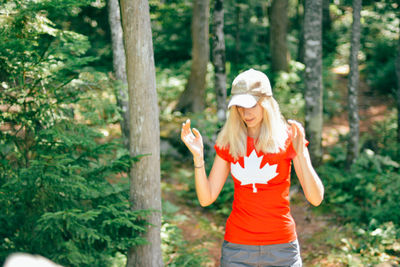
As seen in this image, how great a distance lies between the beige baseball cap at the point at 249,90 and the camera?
280 centimetres

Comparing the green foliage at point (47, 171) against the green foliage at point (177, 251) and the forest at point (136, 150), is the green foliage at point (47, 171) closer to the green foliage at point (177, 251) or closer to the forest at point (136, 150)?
the forest at point (136, 150)

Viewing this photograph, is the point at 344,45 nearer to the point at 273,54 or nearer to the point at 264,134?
the point at 273,54

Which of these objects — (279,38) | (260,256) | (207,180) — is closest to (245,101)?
(207,180)

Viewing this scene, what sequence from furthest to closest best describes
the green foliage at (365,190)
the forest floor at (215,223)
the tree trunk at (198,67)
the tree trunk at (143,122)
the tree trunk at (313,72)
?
the tree trunk at (198,67) → the tree trunk at (313,72) → the green foliage at (365,190) → the forest floor at (215,223) → the tree trunk at (143,122)

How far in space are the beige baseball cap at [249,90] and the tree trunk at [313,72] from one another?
5.45 metres

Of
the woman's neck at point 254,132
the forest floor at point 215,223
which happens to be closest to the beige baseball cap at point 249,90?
the woman's neck at point 254,132

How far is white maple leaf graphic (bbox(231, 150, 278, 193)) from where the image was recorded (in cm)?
289

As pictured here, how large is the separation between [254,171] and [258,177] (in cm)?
6

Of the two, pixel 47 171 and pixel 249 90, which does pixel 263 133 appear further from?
pixel 47 171

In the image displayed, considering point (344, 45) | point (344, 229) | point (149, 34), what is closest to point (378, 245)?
point (344, 229)

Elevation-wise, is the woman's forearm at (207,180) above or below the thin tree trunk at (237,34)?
below

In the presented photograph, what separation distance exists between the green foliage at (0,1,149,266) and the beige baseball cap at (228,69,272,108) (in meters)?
2.06

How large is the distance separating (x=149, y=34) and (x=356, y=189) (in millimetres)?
5483

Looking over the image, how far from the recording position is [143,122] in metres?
4.51
